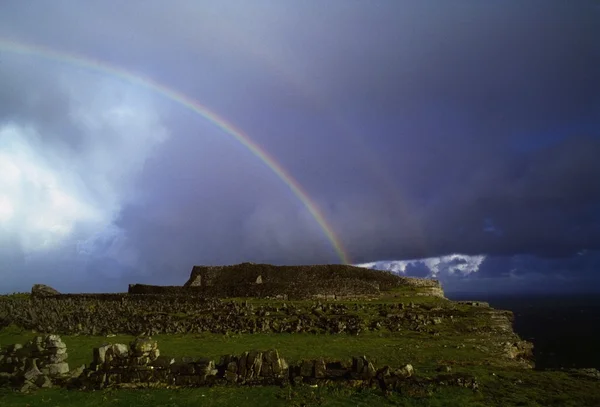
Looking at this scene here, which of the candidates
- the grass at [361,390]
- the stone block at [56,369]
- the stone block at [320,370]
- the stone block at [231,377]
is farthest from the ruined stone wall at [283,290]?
the stone block at [320,370]

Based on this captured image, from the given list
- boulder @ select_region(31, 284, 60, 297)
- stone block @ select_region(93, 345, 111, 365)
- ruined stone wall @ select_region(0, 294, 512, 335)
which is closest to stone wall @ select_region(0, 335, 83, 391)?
stone block @ select_region(93, 345, 111, 365)

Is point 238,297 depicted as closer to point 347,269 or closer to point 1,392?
point 347,269

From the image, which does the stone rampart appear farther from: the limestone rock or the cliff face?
the cliff face

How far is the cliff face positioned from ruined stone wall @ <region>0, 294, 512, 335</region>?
13.9 m

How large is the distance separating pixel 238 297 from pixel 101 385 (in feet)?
131

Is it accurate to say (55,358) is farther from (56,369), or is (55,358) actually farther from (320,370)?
(320,370)

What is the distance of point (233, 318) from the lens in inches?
1686

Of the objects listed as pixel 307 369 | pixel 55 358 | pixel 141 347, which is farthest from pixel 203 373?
pixel 55 358

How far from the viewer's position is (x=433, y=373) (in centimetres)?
2234

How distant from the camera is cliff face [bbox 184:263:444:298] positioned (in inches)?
2544

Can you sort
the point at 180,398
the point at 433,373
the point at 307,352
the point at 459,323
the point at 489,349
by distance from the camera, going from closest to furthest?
1. the point at 180,398
2. the point at 433,373
3. the point at 307,352
4. the point at 489,349
5. the point at 459,323

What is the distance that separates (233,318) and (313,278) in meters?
31.1

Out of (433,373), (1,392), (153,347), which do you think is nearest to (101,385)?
(153,347)

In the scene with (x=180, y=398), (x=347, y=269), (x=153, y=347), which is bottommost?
(x=180, y=398)
